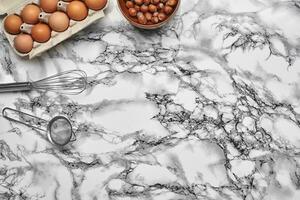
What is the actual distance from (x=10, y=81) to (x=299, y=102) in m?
0.62

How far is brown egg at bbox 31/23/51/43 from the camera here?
1.17 metres

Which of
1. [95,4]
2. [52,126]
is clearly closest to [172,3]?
[95,4]


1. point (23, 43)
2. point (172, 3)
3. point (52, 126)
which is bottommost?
point (52, 126)

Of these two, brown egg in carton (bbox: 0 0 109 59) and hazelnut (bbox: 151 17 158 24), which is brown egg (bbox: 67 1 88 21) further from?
hazelnut (bbox: 151 17 158 24)

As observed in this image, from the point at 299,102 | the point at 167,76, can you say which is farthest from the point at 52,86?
the point at 299,102

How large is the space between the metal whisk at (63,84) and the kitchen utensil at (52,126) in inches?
2.2

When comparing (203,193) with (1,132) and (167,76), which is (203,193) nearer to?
(167,76)

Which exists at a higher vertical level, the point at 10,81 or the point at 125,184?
the point at 10,81

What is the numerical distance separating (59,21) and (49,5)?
0.14ft

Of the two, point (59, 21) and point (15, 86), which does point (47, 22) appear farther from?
point (15, 86)

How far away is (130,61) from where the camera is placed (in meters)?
1.24

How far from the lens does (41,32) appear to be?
A: 117 centimetres

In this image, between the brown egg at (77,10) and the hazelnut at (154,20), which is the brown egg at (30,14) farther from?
the hazelnut at (154,20)

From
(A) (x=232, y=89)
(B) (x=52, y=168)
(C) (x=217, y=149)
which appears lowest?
(B) (x=52, y=168)
